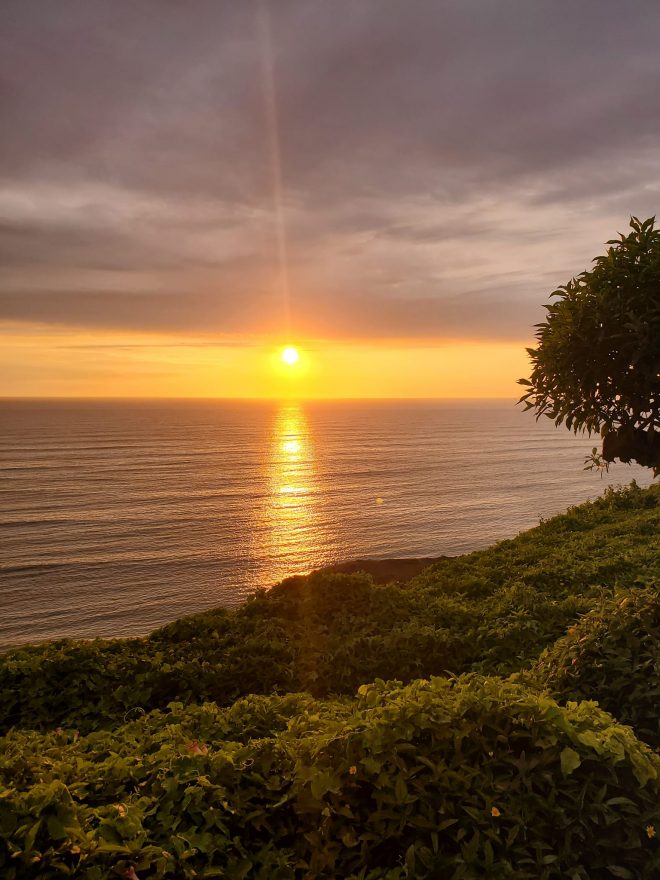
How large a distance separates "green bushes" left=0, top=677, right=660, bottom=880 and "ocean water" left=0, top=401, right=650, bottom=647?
113 feet

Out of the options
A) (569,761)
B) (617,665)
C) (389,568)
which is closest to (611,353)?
(617,665)

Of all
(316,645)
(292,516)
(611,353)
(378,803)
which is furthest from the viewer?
(292,516)

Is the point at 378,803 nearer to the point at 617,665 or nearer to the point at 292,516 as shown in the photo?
the point at 617,665

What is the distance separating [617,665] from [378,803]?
4.09 m

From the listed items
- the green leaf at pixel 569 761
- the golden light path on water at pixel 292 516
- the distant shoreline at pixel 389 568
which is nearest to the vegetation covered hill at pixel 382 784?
the green leaf at pixel 569 761

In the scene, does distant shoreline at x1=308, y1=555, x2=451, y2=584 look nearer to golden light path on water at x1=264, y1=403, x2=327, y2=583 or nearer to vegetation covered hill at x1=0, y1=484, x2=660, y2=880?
vegetation covered hill at x1=0, y1=484, x2=660, y2=880

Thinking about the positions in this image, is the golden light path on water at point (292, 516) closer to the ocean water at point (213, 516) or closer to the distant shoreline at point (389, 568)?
the ocean water at point (213, 516)

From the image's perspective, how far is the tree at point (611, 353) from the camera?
9730 millimetres

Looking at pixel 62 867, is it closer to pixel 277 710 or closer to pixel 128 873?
pixel 128 873

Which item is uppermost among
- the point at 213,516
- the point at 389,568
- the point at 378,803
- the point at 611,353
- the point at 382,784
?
the point at 611,353

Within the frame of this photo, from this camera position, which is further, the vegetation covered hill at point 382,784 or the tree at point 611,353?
the tree at point 611,353

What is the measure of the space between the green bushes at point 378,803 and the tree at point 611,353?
6264 millimetres

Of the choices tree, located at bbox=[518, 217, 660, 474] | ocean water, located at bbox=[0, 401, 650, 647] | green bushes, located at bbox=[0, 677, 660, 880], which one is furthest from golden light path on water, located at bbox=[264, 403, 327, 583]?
green bushes, located at bbox=[0, 677, 660, 880]

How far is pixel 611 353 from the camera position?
1056 centimetres
